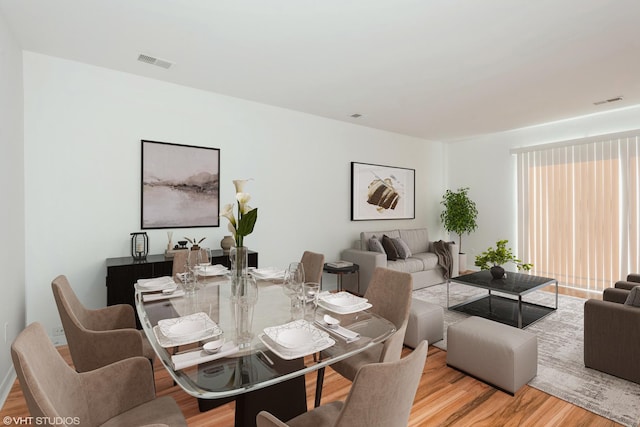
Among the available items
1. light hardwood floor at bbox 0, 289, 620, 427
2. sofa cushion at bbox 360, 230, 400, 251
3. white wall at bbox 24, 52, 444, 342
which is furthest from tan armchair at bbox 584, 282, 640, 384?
white wall at bbox 24, 52, 444, 342

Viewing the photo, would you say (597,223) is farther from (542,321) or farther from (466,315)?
(466,315)

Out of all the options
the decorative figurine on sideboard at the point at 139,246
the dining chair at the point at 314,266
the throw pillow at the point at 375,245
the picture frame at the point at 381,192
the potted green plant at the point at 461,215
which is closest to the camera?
the dining chair at the point at 314,266

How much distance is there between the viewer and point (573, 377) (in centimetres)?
253

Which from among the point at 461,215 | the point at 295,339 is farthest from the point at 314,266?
the point at 461,215

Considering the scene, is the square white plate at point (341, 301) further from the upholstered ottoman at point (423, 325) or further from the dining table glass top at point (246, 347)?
the upholstered ottoman at point (423, 325)

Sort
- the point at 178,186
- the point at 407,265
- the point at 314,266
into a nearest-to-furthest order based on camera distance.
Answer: the point at 314,266, the point at 178,186, the point at 407,265

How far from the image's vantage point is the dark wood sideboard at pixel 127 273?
2.96 metres

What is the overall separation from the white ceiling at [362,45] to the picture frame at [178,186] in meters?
0.80

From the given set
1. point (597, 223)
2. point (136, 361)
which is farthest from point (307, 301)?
point (597, 223)

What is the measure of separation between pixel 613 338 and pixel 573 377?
427 millimetres

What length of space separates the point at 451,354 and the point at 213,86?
3.70 metres

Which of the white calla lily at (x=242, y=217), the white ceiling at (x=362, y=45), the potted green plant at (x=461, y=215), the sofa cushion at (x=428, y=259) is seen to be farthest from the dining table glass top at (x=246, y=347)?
the potted green plant at (x=461, y=215)

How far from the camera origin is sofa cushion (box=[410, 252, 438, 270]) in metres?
5.32

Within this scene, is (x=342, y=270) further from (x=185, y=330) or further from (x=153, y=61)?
(x=153, y=61)
